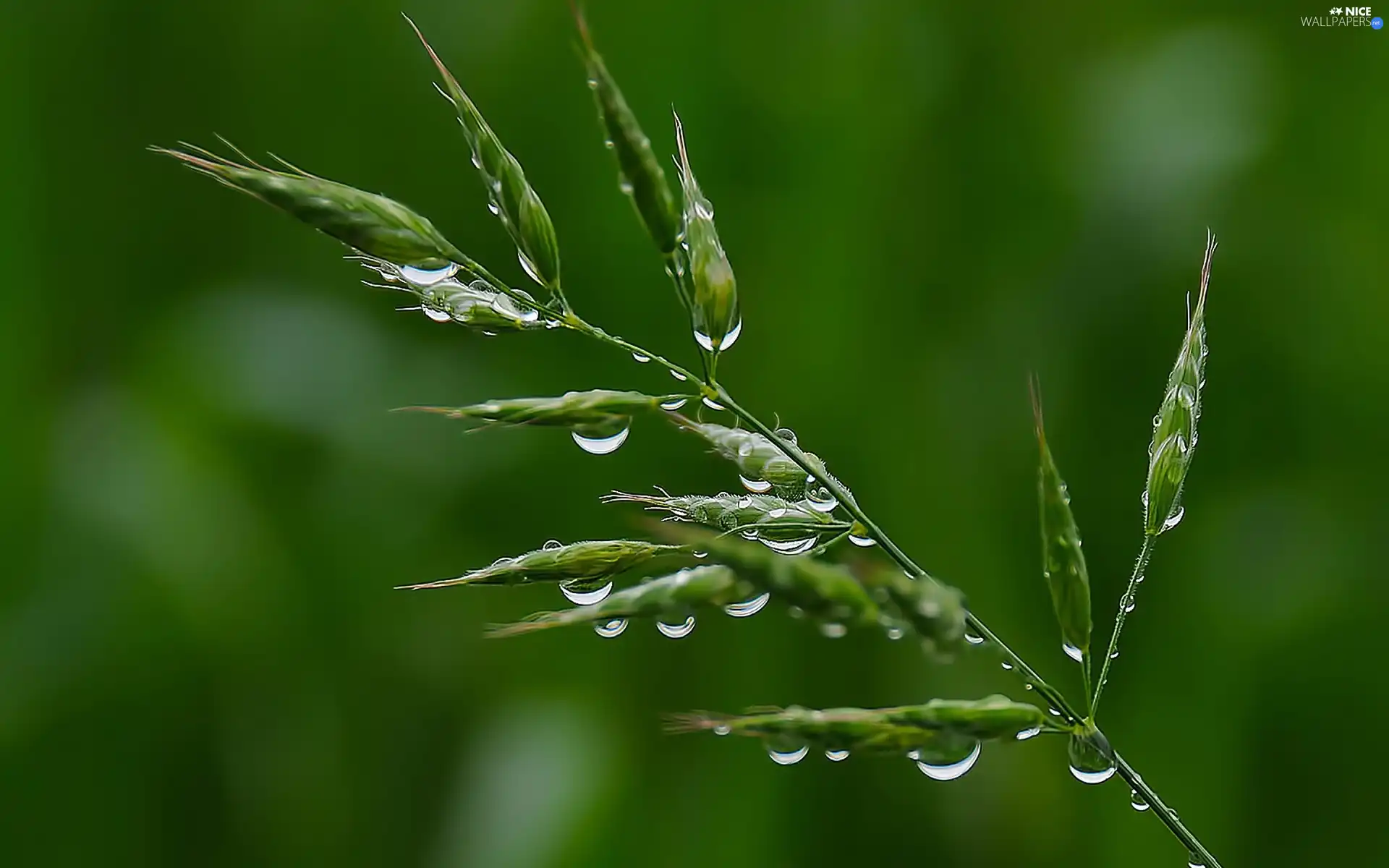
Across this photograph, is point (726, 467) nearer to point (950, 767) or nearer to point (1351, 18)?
point (950, 767)

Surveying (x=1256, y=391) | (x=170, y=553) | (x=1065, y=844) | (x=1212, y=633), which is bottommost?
(x=1065, y=844)

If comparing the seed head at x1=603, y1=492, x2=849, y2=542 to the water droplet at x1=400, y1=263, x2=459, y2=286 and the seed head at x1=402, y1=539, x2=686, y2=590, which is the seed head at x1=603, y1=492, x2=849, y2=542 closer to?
the seed head at x1=402, y1=539, x2=686, y2=590

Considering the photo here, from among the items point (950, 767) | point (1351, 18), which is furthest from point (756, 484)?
point (1351, 18)

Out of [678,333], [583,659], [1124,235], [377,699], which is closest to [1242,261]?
[1124,235]

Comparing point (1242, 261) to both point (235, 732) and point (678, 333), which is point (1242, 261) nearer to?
point (678, 333)

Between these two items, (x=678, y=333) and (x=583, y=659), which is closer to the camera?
(x=583, y=659)

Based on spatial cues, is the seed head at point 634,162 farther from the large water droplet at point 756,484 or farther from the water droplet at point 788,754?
the water droplet at point 788,754
